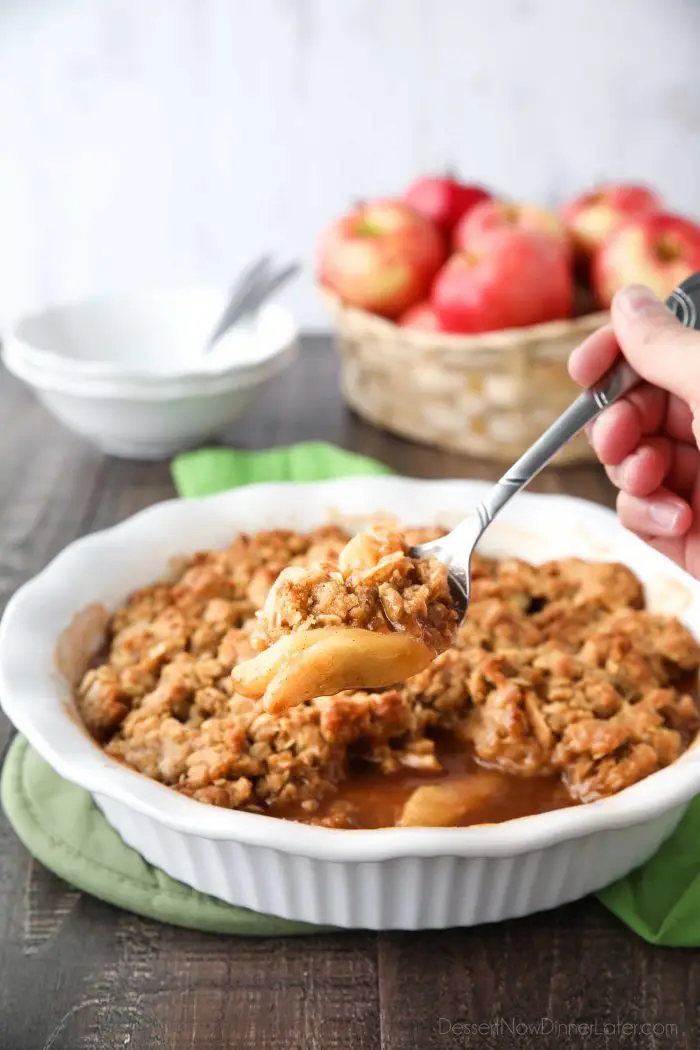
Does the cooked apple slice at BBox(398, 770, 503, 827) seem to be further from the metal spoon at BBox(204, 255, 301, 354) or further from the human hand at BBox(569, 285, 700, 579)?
the metal spoon at BBox(204, 255, 301, 354)

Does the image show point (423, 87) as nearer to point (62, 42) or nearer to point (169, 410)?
point (62, 42)

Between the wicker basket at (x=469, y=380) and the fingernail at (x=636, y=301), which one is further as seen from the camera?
the wicker basket at (x=469, y=380)

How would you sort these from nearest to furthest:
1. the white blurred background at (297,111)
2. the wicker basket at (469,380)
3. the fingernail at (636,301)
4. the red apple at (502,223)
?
the fingernail at (636,301) < the wicker basket at (469,380) < the red apple at (502,223) < the white blurred background at (297,111)

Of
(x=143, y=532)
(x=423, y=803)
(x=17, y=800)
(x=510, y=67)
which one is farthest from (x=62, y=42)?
(x=423, y=803)

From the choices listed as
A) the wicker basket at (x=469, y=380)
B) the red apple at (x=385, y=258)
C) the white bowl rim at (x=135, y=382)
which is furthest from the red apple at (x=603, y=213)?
the white bowl rim at (x=135, y=382)

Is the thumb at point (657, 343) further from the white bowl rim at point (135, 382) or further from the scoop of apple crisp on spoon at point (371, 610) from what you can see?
the white bowl rim at point (135, 382)

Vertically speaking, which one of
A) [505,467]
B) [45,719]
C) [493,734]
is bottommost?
[505,467]

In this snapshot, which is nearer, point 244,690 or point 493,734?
point 244,690
